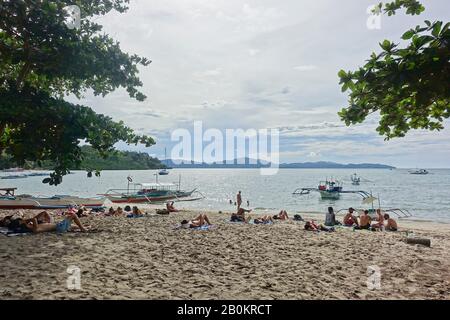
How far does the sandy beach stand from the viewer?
7.42 metres

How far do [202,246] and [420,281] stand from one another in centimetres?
709

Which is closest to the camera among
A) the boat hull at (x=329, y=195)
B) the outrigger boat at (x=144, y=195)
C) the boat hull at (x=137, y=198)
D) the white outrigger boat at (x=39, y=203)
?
the white outrigger boat at (x=39, y=203)

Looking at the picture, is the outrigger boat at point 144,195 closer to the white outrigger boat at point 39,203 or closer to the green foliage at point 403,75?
the white outrigger boat at point 39,203

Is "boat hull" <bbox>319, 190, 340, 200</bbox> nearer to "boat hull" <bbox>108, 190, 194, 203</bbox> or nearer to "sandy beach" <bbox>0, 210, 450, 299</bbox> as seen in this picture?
"boat hull" <bbox>108, 190, 194, 203</bbox>

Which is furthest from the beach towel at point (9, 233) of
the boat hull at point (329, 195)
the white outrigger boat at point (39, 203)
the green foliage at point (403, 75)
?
the boat hull at point (329, 195)

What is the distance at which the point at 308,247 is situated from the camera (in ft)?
43.3

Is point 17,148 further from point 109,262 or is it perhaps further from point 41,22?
point 109,262

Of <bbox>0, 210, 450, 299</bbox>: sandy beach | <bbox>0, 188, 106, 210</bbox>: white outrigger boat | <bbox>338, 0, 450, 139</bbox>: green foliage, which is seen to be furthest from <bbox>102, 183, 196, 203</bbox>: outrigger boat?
<bbox>338, 0, 450, 139</bbox>: green foliage

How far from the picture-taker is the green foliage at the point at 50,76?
13.1 metres

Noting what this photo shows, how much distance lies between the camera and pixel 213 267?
960cm

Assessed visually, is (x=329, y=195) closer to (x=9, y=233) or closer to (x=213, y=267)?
(x=9, y=233)

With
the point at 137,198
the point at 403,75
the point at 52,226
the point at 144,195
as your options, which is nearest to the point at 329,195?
the point at 144,195

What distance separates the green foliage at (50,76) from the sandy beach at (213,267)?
362 cm
